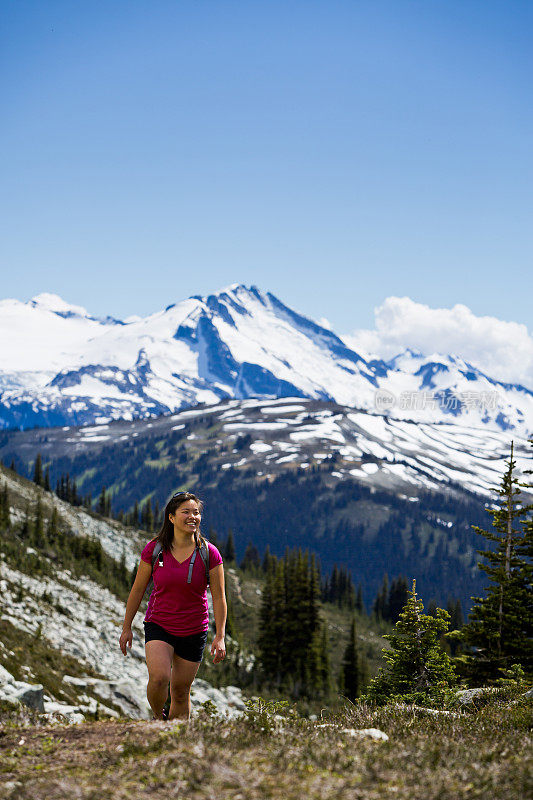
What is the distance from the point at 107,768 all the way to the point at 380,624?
141730 millimetres

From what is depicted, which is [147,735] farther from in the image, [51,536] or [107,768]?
[51,536]

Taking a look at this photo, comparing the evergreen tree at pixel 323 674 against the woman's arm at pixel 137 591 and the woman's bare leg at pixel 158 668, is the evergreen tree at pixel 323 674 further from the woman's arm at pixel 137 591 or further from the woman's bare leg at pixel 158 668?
the woman's bare leg at pixel 158 668

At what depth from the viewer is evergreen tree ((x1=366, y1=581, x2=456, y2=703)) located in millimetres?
13094

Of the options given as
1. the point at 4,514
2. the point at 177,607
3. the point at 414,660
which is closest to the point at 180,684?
the point at 177,607

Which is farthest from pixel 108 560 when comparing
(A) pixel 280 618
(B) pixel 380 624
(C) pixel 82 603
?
(B) pixel 380 624

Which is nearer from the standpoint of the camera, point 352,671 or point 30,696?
point 30,696

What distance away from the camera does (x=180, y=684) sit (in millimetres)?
8258

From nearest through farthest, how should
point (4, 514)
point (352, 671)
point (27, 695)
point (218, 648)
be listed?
point (218, 648) → point (27, 695) → point (4, 514) → point (352, 671)

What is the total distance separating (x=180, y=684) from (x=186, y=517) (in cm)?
220

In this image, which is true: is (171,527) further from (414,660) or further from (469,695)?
(414,660)

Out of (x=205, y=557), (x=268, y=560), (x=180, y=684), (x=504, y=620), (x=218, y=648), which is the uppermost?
(x=205, y=557)

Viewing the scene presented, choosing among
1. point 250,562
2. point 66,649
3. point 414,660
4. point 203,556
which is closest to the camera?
point 203,556

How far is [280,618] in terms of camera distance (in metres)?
66.1

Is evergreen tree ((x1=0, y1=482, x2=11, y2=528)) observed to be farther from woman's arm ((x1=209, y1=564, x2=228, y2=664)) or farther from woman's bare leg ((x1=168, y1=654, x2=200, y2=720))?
woman's arm ((x1=209, y1=564, x2=228, y2=664))
